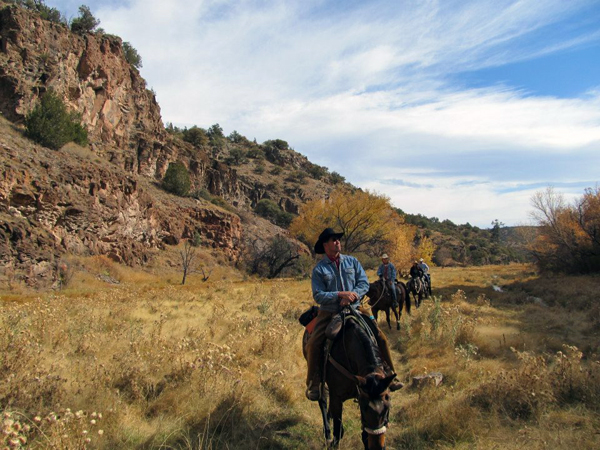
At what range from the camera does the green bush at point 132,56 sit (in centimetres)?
5038

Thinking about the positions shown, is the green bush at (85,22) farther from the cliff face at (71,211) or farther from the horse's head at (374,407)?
the horse's head at (374,407)

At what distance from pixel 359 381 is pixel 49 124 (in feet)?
106

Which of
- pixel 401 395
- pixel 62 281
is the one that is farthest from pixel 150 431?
pixel 62 281

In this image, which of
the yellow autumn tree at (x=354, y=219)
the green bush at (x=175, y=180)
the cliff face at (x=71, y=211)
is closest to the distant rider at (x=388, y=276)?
the cliff face at (x=71, y=211)

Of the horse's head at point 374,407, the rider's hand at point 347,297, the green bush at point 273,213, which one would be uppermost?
the green bush at point 273,213

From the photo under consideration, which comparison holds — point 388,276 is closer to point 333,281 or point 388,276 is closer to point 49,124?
point 333,281

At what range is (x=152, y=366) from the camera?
220 inches

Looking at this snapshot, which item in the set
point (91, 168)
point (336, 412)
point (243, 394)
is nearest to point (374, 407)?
point (336, 412)

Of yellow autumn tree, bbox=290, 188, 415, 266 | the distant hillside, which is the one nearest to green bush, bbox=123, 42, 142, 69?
yellow autumn tree, bbox=290, 188, 415, 266

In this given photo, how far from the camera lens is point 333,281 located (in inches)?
187

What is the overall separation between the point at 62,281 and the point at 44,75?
76.4 ft

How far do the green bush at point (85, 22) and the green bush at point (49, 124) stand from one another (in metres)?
16.9

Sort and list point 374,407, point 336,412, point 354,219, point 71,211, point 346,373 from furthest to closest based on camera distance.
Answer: point 354,219, point 71,211, point 336,412, point 346,373, point 374,407

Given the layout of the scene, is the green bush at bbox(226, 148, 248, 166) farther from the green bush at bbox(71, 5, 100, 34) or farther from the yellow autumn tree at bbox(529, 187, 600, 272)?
the yellow autumn tree at bbox(529, 187, 600, 272)
